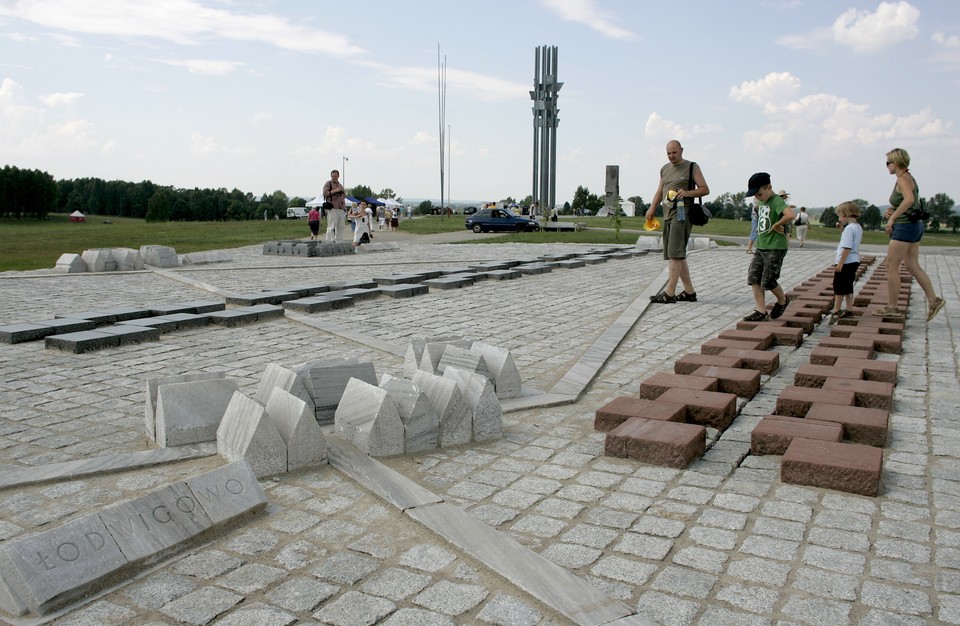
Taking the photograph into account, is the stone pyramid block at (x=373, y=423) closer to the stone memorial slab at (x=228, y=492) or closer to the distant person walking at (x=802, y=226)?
the stone memorial slab at (x=228, y=492)

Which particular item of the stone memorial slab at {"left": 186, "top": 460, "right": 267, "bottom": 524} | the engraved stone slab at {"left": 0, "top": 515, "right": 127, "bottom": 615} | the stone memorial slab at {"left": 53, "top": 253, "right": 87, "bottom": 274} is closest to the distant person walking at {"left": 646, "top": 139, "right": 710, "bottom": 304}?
the stone memorial slab at {"left": 186, "top": 460, "right": 267, "bottom": 524}

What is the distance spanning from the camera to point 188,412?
14.5 feet

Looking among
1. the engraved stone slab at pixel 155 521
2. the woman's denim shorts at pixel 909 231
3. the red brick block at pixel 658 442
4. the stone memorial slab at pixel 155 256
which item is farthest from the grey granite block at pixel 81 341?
the stone memorial slab at pixel 155 256

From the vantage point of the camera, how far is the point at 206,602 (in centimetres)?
275

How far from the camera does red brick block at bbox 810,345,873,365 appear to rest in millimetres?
6227

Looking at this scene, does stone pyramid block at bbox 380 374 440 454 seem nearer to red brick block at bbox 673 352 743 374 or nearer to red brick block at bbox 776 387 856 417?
red brick block at bbox 776 387 856 417

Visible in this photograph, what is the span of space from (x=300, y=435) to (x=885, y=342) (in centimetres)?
558

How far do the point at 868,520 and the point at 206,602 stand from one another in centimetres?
269

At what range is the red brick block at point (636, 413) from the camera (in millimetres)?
4648

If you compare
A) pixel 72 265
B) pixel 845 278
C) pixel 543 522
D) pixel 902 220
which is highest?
pixel 902 220

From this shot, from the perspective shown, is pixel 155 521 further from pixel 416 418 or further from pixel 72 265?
pixel 72 265

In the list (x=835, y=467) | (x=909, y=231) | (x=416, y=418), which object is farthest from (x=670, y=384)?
(x=909, y=231)

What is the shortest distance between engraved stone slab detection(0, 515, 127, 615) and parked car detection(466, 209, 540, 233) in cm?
3499

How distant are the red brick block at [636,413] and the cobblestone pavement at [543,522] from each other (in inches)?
4.2
